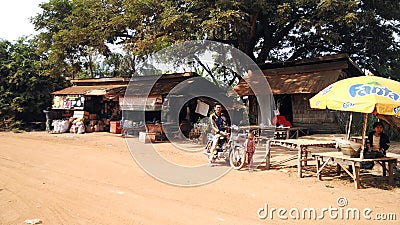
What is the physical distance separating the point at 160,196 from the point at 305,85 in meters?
8.58

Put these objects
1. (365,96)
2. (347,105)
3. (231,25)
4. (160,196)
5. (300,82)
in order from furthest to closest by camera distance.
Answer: (300,82) < (231,25) < (347,105) < (365,96) < (160,196)

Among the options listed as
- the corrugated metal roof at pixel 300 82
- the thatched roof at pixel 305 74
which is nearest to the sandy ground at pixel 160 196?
the corrugated metal roof at pixel 300 82

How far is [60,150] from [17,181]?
4.25m

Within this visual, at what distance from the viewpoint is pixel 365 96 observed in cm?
564

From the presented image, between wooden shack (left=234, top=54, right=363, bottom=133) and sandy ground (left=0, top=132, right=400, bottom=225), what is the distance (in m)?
5.00

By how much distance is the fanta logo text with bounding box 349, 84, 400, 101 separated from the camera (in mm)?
5643

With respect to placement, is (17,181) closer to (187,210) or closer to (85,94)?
(187,210)

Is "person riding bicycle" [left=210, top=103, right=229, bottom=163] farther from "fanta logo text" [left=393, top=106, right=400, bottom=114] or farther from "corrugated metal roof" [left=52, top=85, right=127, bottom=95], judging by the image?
"corrugated metal roof" [left=52, top=85, right=127, bottom=95]

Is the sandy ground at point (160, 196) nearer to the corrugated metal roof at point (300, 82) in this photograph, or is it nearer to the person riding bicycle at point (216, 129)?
the person riding bicycle at point (216, 129)

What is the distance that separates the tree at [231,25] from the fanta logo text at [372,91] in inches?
224

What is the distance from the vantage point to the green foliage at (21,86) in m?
18.1

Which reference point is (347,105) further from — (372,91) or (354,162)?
(354,162)

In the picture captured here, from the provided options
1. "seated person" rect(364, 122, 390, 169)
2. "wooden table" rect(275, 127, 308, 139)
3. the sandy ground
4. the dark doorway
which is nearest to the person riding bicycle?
the sandy ground

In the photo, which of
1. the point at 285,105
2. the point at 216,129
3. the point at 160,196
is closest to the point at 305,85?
the point at 285,105
